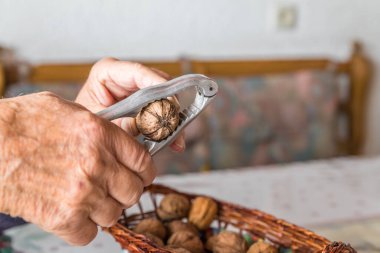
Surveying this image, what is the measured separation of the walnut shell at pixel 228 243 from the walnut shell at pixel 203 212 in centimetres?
5

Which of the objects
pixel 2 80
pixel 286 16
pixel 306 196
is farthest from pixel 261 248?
pixel 286 16

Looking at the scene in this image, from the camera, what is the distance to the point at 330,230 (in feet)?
2.82

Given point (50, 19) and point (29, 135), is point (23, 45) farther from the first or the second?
point (29, 135)

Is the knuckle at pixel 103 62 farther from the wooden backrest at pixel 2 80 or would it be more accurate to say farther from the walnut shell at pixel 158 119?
the wooden backrest at pixel 2 80

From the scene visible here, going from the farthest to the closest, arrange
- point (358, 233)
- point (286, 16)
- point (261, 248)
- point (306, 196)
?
point (286, 16) → point (306, 196) → point (358, 233) → point (261, 248)

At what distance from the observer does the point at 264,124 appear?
167 cm

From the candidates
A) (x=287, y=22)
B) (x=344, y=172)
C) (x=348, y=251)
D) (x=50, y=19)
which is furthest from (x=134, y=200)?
(x=287, y=22)

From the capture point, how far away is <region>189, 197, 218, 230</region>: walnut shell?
0.67 metres

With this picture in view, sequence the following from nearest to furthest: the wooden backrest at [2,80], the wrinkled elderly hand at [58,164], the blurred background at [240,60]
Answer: the wrinkled elderly hand at [58,164]
the wooden backrest at [2,80]
the blurred background at [240,60]

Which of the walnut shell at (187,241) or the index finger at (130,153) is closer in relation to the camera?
the index finger at (130,153)

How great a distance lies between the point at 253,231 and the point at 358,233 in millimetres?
282

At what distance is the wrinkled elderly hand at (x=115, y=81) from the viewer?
25.0 inches

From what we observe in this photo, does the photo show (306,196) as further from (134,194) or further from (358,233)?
(134,194)

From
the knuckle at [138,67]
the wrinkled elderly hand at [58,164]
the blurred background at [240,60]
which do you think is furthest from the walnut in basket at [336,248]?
the blurred background at [240,60]
